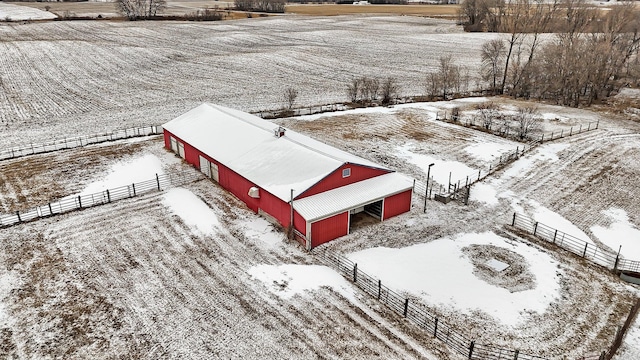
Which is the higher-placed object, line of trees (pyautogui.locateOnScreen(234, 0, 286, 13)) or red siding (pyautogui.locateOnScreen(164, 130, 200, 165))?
line of trees (pyautogui.locateOnScreen(234, 0, 286, 13))

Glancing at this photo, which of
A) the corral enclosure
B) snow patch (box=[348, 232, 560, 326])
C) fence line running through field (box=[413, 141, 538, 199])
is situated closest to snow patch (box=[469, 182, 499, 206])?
the corral enclosure

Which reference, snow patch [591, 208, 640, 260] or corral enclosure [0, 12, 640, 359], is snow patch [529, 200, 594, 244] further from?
snow patch [591, 208, 640, 260]

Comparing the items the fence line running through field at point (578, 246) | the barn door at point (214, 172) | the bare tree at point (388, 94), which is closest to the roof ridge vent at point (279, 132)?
the barn door at point (214, 172)

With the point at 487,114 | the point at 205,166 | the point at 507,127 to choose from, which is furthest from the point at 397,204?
the point at 487,114

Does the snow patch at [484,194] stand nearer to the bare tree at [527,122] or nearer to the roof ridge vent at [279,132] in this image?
the bare tree at [527,122]

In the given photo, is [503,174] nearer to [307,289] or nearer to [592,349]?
[592,349]

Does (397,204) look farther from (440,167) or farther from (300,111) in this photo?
(300,111)
